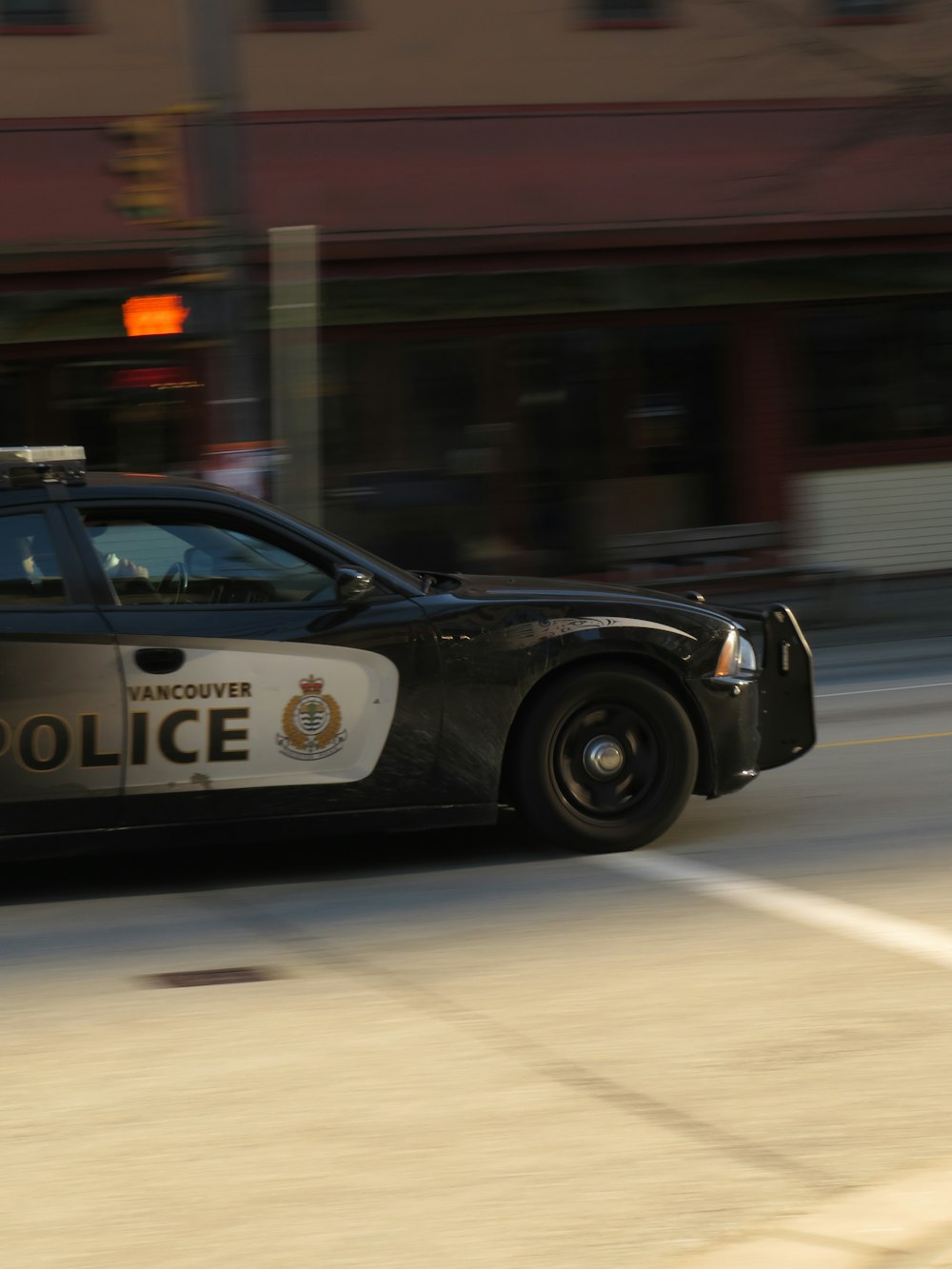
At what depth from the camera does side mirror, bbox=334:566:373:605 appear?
21.8 ft

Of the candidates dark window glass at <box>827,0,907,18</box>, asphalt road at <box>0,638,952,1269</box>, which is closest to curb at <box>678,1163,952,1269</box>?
asphalt road at <box>0,638,952,1269</box>

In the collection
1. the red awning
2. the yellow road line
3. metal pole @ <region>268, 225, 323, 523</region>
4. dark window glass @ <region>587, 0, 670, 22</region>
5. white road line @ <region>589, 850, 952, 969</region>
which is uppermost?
dark window glass @ <region>587, 0, 670, 22</region>

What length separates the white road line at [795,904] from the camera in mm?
5637

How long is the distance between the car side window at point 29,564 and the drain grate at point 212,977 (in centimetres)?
153

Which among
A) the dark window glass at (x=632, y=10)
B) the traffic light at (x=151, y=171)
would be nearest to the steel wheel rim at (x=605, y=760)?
the traffic light at (x=151, y=171)

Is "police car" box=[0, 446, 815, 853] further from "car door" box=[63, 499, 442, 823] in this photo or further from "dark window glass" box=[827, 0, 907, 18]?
"dark window glass" box=[827, 0, 907, 18]

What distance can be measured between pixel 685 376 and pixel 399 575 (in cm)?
1179

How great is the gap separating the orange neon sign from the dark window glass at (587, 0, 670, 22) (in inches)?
341

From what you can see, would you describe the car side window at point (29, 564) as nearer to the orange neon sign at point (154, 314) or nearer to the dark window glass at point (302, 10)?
the orange neon sign at point (154, 314)

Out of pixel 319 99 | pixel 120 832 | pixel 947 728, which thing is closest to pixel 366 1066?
pixel 120 832

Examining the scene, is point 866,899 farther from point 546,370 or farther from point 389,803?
point 546,370

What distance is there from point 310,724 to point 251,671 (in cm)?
30

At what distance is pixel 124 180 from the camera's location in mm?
16375

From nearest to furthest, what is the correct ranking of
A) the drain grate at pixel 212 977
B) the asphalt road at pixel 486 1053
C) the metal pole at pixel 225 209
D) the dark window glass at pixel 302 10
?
the asphalt road at pixel 486 1053 < the drain grate at pixel 212 977 < the metal pole at pixel 225 209 < the dark window glass at pixel 302 10
